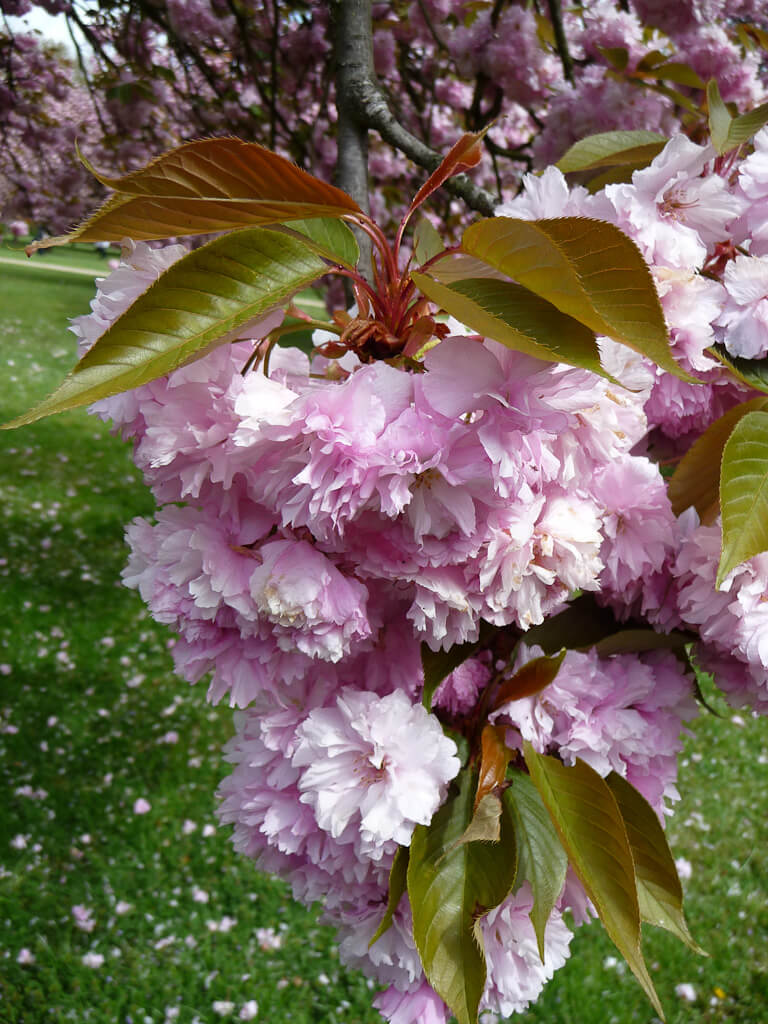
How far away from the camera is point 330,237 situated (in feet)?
1.73

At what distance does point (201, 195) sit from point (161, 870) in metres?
2.43

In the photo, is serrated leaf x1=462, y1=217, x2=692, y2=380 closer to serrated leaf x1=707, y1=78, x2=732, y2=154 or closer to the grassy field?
serrated leaf x1=707, y1=78, x2=732, y2=154

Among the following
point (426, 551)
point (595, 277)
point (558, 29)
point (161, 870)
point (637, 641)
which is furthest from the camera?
point (161, 870)

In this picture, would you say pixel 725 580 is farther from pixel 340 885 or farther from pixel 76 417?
pixel 76 417

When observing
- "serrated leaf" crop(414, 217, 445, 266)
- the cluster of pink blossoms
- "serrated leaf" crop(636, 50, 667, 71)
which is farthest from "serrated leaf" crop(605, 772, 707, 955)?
"serrated leaf" crop(636, 50, 667, 71)

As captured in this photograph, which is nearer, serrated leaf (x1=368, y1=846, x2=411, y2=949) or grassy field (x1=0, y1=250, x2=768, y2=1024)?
serrated leaf (x1=368, y1=846, x2=411, y2=949)

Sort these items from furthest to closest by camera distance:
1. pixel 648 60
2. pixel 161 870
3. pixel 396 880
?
pixel 161 870 → pixel 648 60 → pixel 396 880

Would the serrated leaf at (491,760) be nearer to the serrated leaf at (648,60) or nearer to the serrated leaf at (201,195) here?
the serrated leaf at (201,195)

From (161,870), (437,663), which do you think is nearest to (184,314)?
(437,663)

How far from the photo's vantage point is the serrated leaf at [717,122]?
25.9 inches

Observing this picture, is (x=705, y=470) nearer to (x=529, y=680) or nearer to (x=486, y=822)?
(x=529, y=680)

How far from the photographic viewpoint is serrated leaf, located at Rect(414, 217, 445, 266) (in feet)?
2.00

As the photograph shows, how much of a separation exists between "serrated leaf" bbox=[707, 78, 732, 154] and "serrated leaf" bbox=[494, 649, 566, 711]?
1.48 ft

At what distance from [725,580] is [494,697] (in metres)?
0.23
